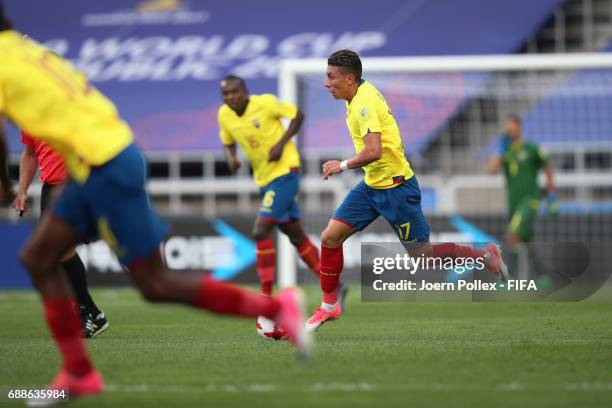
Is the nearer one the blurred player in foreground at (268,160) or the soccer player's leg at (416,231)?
the soccer player's leg at (416,231)

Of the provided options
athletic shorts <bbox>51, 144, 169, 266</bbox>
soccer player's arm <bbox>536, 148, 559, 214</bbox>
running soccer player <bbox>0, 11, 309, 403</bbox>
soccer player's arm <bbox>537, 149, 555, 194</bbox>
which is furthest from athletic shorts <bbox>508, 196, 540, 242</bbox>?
athletic shorts <bbox>51, 144, 169, 266</bbox>

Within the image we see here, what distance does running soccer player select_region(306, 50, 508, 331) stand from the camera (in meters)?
8.24

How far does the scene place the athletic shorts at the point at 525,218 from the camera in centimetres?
1564

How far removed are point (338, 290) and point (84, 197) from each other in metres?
4.08

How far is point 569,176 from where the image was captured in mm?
18391

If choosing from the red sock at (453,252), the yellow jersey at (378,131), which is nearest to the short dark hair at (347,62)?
the yellow jersey at (378,131)

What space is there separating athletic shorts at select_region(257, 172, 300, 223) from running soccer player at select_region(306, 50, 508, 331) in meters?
1.87

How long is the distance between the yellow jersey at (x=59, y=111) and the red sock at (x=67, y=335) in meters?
0.68

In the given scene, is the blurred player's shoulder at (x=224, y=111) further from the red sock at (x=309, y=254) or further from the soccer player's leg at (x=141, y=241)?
the soccer player's leg at (x=141, y=241)

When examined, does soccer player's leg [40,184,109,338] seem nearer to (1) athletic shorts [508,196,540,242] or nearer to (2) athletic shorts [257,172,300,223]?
(2) athletic shorts [257,172,300,223]

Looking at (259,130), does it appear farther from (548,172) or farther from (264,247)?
(548,172)

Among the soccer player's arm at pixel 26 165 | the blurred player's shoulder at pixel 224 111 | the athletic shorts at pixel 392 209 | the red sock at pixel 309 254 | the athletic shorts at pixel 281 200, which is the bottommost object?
the red sock at pixel 309 254

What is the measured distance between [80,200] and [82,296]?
3670mm

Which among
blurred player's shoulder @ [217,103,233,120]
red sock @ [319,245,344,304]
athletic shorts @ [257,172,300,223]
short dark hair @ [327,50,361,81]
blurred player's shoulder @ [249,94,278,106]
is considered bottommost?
red sock @ [319,245,344,304]
